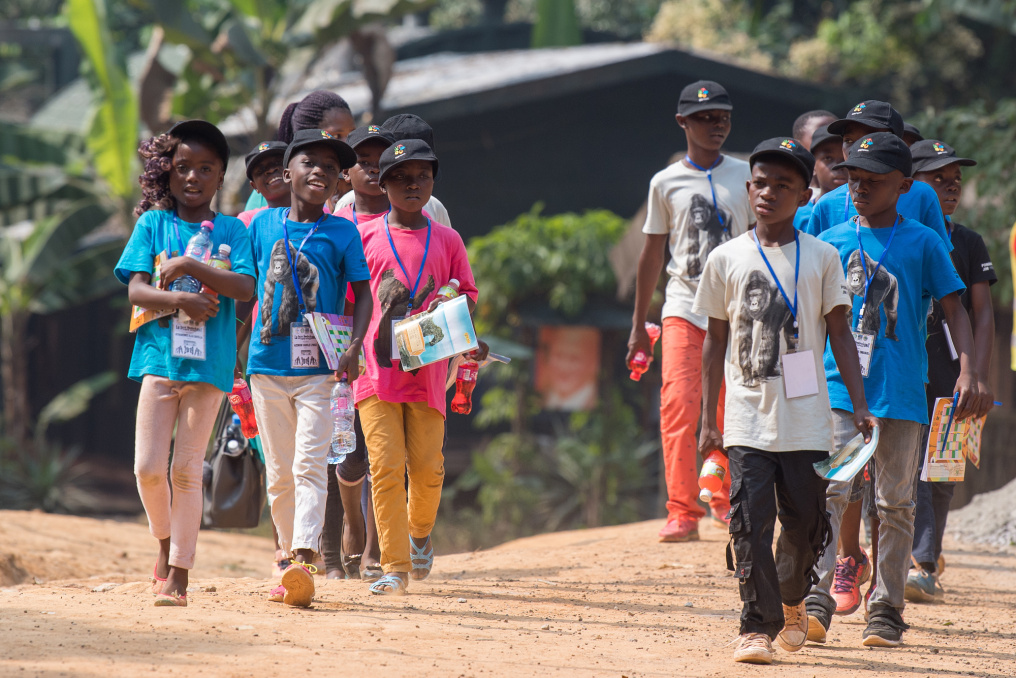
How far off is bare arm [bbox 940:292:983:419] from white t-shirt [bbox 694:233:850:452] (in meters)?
0.69

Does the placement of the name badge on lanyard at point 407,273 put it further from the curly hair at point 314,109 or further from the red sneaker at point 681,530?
the red sneaker at point 681,530

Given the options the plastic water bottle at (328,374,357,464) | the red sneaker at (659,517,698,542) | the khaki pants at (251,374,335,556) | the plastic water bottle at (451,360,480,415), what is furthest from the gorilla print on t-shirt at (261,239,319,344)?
the red sneaker at (659,517,698,542)

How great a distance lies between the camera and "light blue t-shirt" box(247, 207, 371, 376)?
5141 mm

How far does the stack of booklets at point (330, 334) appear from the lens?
16.6 feet

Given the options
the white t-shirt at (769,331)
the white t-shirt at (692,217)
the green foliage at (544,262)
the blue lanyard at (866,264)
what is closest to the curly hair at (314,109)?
the white t-shirt at (692,217)

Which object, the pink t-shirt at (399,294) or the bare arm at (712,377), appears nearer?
the bare arm at (712,377)

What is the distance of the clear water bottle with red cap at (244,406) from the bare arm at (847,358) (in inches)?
104

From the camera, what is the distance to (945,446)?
5.27 metres

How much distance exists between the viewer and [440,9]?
33312mm

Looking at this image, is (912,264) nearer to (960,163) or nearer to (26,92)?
(960,163)

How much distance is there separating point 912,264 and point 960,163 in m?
1.32

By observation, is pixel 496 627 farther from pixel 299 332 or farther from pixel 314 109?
pixel 314 109

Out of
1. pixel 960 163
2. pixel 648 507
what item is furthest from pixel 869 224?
pixel 648 507

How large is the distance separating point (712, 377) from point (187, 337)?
2.09 metres
